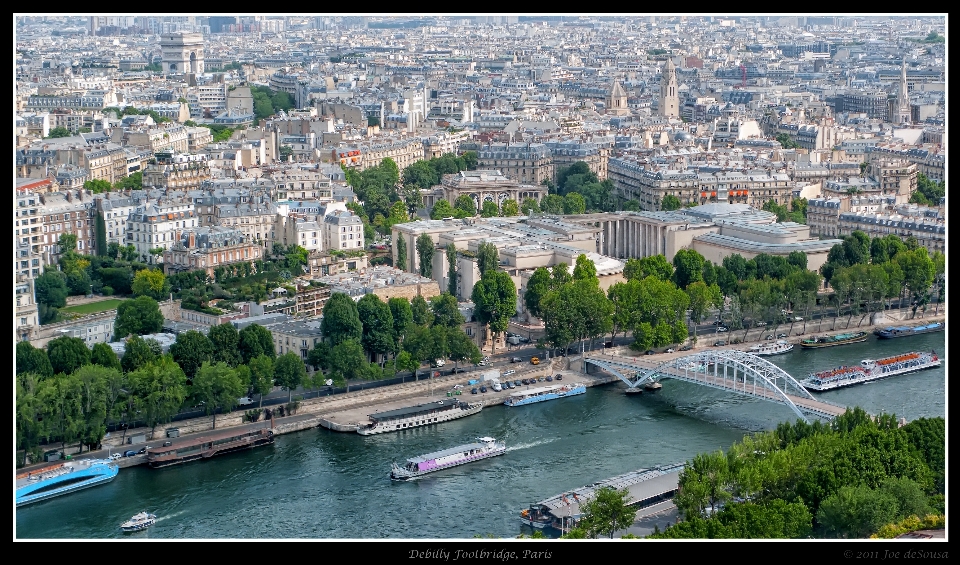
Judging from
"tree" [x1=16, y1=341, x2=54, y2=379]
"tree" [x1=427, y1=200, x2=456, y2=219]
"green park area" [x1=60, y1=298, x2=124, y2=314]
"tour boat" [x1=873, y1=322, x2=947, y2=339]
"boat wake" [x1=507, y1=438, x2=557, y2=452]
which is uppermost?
"tree" [x1=16, y1=341, x2=54, y2=379]

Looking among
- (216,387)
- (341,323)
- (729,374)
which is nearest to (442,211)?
(729,374)

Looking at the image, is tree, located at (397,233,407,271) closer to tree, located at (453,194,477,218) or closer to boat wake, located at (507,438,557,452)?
tree, located at (453,194,477,218)

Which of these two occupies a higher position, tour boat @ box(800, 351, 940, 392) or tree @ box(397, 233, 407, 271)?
tree @ box(397, 233, 407, 271)

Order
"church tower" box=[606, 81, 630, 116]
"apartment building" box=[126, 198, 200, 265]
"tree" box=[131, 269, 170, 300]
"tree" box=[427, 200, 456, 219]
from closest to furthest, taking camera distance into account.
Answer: "tree" box=[131, 269, 170, 300], "apartment building" box=[126, 198, 200, 265], "tree" box=[427, 200, 456, 219], "church tower" box=[606, 81, 630, 116]

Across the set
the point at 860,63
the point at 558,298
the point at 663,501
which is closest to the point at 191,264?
the point at 558,298

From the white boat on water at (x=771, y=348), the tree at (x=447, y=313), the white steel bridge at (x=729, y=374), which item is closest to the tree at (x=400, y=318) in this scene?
the tree at (x=447, y=313)

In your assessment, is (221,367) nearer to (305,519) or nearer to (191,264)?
(305,519)

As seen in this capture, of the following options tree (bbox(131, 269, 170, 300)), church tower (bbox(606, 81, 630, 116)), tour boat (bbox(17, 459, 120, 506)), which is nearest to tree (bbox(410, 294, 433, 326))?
tree (bbox(131, 269, 170, 300))
